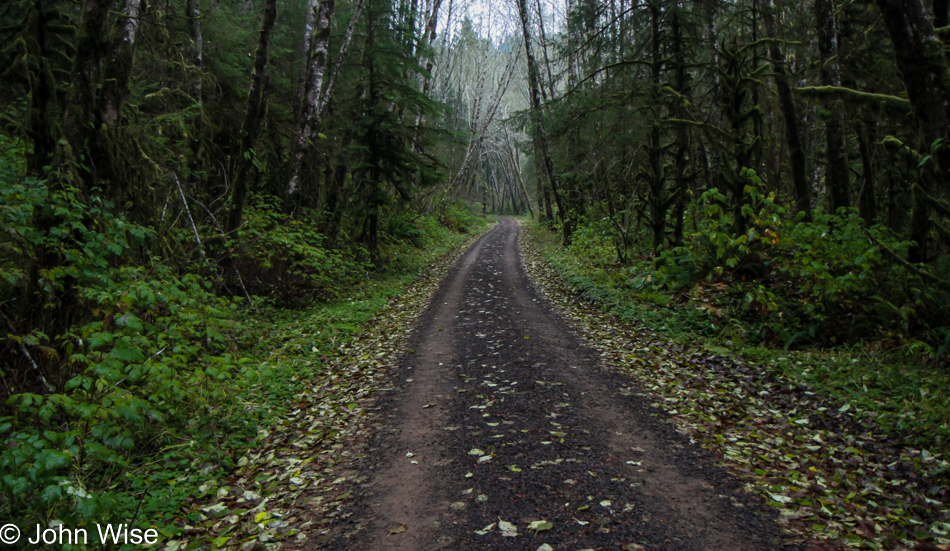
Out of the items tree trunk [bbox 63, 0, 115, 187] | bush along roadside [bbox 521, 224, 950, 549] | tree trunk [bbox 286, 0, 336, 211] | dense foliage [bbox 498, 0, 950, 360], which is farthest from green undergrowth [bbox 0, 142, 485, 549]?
dense foliage [bbox 498, 0, 950, 360]

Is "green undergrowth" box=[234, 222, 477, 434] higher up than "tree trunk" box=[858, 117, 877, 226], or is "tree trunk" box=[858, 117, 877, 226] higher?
"tree trunk" box=[858, 117, 877, 226]

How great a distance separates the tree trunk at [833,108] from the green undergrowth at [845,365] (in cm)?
322

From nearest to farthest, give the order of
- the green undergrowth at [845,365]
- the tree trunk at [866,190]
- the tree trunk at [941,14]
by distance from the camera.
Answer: the green undergrowth at [845,365] < the tree trunk at [941,14] < the tree trunk at [866,190]

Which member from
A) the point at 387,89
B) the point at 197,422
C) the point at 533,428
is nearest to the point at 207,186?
the point at 387,89

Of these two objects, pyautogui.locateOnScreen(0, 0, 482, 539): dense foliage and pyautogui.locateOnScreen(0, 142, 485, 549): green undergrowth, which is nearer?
pyautogui.locateOnScreen(0, 142, 485, 549): green undergrowth

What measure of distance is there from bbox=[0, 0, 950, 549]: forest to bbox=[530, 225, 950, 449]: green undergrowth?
0.04 metres

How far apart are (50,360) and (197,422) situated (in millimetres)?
1776

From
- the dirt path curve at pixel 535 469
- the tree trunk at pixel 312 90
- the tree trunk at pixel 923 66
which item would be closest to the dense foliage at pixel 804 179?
the tree trunk at pixel 923 66

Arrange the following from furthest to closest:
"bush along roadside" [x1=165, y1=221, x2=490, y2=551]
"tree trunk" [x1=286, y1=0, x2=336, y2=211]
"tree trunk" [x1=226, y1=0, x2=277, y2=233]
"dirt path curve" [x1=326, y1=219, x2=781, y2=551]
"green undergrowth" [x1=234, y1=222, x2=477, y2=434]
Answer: "tree trunk" [x1=286, y1=0, x2=336, y2=211], "tree trunk" [x1=226, y1=0, x2=277, y2=233], "green undergrowth" [x1=234, y1=222, x2=477, y2=434], "bush along roadside" [x1=165, y1=221, x2=490, y2=551], "dirt path curve" [x1=326, y1=219, x2=781, y2=551]

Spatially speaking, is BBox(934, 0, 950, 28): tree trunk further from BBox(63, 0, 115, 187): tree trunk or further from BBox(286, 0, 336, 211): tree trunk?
BBox(286, 0, 336, 211): tree trunk

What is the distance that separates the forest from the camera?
14.7 ft

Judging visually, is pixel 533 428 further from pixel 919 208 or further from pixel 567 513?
pixel 919 208

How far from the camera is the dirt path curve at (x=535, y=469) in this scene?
3367 millimetres

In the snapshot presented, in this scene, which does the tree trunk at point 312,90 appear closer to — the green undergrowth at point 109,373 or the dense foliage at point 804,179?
the green undergrowth at point 109,373
